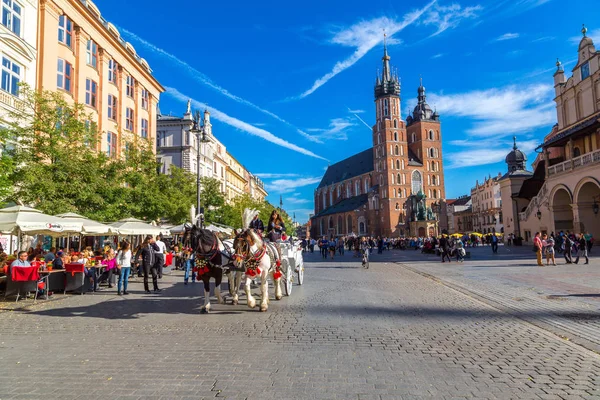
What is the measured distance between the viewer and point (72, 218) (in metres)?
14.5

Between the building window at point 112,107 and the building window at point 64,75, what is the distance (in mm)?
5129

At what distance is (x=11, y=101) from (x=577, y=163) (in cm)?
3836

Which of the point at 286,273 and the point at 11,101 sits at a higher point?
the point at 11,101

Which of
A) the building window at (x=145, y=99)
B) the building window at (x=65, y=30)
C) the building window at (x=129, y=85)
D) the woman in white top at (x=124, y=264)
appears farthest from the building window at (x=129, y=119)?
the woman in white top at (x=124, y=264)

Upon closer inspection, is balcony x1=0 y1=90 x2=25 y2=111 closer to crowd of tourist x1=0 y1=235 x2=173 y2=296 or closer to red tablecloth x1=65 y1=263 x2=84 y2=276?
crowd of tourist x1=0 y1=235 x2=173 y2=296

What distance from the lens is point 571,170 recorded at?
1305 inches

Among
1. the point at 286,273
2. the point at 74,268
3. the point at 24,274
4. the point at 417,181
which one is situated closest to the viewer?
the point at 24,274

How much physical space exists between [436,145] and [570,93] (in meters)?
67.8

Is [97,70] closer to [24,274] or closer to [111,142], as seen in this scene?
[111,142]

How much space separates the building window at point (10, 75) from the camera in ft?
66.5

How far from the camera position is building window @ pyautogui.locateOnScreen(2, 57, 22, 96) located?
2028 centimetres

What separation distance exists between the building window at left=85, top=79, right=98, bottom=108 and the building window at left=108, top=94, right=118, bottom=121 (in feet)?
6.36

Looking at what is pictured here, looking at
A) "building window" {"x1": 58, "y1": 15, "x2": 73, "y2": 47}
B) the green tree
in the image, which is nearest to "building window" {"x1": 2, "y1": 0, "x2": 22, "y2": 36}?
"building window" {"x1": 58, "y1": 15, "x2": 73, "y2": 47}

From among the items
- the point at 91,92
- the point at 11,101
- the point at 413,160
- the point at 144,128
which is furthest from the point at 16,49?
the point at 413,160
